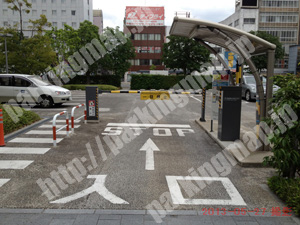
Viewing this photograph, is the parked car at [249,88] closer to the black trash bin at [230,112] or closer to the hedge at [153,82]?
the black trash bin at [230,112]

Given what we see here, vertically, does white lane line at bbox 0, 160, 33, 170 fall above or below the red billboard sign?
below

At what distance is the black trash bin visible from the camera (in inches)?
320

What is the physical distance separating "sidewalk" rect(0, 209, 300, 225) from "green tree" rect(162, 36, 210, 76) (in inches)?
1485

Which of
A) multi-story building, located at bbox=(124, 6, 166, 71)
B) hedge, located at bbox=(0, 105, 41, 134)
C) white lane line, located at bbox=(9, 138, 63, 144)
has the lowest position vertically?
white lane line, located at bbox=(9, 138, 63, 144)

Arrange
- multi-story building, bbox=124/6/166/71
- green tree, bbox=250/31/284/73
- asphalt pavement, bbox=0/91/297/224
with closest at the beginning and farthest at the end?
asphalt pavement, bbox=0/91/297/224, green tree, bbox=250/31/284/73, multi-story building, bbox=124/6/166/71

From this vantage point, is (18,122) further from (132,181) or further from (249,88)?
(249,88)

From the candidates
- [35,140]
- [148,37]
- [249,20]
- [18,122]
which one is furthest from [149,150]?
[148,37]

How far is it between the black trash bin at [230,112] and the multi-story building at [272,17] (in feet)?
209

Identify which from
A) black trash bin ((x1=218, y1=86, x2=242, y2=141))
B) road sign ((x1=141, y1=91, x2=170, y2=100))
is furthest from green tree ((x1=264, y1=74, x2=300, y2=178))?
road sign ((x1=141, y1=91, x2=170, y2=100))

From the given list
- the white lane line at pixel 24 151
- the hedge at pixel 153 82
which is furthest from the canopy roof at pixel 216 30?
the hedge at pixel 153 82

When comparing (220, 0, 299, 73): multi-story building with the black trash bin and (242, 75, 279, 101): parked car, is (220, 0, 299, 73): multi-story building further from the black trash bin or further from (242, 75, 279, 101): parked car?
the black trash bin

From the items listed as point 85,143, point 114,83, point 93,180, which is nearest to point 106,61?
point 114,83

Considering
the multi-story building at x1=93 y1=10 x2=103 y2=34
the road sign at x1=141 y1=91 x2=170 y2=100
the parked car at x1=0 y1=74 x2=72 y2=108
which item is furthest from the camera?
the multi-story building at x1=93 y1=10 x2=103 y2=34

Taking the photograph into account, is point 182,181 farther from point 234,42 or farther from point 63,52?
point 63,52
